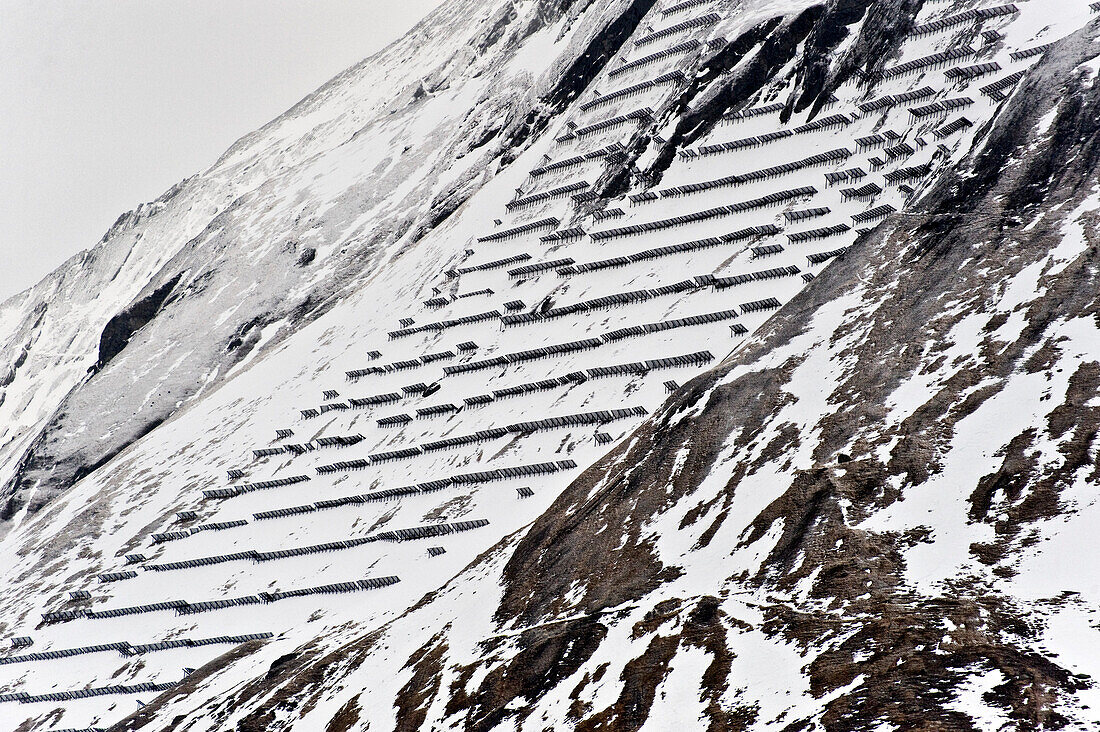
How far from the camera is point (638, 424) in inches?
2012

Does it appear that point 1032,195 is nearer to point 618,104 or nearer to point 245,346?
point 618,104

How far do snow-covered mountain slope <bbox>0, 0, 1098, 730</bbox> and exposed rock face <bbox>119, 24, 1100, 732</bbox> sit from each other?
0.17 m

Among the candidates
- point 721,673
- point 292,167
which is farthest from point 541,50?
point 721,673

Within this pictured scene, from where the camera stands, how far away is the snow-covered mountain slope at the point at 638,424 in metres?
25.6

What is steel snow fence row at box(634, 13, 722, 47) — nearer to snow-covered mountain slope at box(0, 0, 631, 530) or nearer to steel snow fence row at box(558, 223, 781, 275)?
snow-covered mountain slope at box(0, 0, 631, 530)

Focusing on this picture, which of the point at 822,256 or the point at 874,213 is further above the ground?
the point at 874,213

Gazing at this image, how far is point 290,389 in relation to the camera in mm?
77312

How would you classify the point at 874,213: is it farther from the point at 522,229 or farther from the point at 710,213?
the point at 522,229

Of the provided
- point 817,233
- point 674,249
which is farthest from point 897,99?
point 674,249

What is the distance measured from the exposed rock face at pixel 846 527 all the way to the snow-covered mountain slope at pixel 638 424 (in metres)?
0.17

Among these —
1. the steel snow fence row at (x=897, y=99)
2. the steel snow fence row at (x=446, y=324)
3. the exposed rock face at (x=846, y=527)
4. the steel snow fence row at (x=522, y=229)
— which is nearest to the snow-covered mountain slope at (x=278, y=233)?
the steel snow fence row at (x=522, y=229)

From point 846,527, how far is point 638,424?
74.2 ft

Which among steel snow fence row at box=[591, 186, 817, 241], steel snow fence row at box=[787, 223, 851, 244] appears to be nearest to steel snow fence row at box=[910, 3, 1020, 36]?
steel snow fence row at box=[591, 186, 817, 241]

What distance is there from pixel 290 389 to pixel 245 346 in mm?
23910
